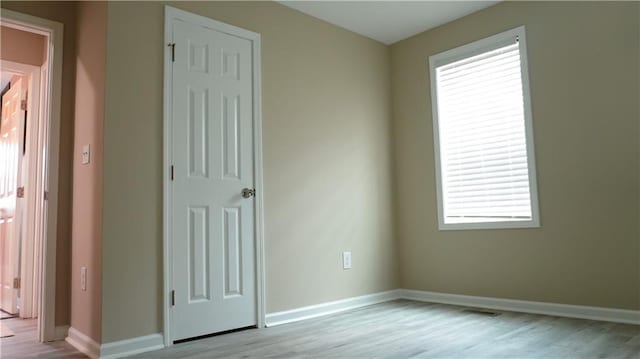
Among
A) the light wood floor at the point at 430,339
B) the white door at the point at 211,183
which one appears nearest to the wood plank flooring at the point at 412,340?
the light wood floor at the point at 430,339

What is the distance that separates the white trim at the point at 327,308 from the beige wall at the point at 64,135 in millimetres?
1344

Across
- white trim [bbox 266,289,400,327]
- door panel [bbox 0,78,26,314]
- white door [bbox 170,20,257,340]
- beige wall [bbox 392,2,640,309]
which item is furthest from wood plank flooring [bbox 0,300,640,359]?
door panel [bbox 0,78,26,314]

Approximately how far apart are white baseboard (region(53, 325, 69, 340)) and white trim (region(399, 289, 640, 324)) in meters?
2.71

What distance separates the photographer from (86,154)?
112 inches

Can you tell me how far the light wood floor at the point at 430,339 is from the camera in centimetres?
245

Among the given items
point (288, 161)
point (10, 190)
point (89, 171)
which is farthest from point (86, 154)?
point (10, 190)

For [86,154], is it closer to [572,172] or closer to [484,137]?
[484,137]

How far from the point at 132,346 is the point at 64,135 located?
1.47 m

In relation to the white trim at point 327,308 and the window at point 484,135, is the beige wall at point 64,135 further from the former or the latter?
the window at point 484,135

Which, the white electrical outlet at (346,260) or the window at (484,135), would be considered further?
the white electrical outlet at (346,260)

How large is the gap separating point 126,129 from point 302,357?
5.36 feet

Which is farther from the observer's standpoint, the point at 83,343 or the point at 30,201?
the point at 30,201

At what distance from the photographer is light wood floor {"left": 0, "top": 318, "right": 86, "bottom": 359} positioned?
102 inches

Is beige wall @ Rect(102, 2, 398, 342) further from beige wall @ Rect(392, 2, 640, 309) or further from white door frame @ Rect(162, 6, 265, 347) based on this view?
beige wall @ Rect(392, 2, 640, 309)
